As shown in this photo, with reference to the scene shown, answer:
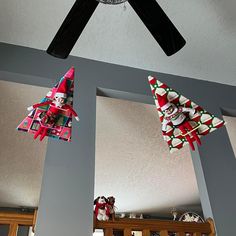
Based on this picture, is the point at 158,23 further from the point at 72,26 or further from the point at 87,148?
the point at 87,148

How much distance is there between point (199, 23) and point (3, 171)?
2786 millimetres

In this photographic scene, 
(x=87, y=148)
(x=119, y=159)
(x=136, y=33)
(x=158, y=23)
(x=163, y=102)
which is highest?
(x=136, y=33)

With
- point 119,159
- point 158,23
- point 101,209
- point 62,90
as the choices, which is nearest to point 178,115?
point 158,23

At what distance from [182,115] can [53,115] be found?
0.65m

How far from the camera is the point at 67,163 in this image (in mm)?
1432

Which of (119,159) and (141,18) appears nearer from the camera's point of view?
(141,18)

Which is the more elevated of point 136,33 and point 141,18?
point 136,33

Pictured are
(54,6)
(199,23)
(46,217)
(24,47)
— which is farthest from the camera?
(24,47)

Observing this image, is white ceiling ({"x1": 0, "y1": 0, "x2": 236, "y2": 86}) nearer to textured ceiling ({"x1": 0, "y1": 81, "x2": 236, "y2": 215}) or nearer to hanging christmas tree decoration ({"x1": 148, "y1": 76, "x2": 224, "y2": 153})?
textured ceiling ({"x1": 0, "y1": 81, "x2": 236, "y2": 215})

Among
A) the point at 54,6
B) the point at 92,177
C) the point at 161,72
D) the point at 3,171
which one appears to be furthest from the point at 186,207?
the point at 54,6

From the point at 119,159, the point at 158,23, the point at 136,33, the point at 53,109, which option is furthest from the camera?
the point at 119,159

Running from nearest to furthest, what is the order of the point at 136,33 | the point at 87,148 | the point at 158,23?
1. the point at 158,23
2. the point at 87,148
3. the point at 136,33

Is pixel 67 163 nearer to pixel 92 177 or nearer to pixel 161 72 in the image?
pixel 92 177

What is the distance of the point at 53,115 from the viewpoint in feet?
4.23
